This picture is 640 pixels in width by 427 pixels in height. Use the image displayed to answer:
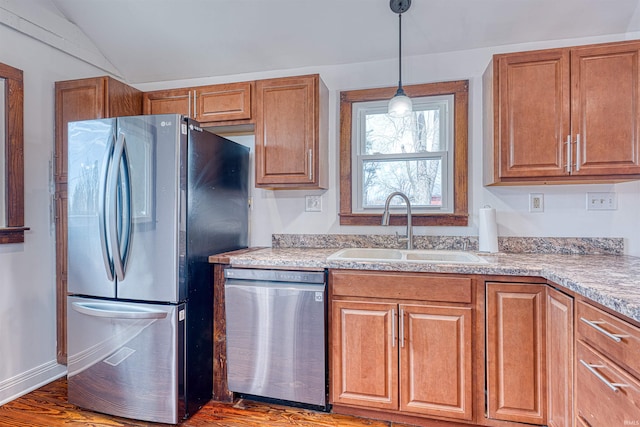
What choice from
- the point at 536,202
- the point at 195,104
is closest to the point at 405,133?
the point at 536,202

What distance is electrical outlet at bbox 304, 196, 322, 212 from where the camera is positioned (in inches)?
96.9

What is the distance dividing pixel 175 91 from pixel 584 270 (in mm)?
2738

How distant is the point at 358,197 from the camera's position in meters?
2.40

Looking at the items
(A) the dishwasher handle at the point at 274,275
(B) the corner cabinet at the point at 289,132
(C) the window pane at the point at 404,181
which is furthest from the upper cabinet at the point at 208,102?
(A) the dishwasher handle at the point at 274,275

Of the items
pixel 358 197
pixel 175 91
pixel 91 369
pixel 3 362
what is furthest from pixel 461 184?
pixel 3 362

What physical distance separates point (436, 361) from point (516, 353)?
0.37m

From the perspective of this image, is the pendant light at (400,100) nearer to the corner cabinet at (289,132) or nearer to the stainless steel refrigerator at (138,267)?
the corner cabinet at (289,132)

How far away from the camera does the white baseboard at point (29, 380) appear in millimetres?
1973

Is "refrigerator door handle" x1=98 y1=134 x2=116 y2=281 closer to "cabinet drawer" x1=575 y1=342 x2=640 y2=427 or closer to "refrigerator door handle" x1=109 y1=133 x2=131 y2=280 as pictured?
"refrigerator door handle" x1=109 y1=133 x2=131 y2=280

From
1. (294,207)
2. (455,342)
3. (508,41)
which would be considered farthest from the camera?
(294,207)

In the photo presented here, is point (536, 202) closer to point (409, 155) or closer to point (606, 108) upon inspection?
point (606, 108)

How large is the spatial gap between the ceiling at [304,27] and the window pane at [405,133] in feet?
1.42

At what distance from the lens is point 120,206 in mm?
1757

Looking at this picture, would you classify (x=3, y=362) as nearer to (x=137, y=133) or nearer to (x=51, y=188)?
(x=51, y=188)
